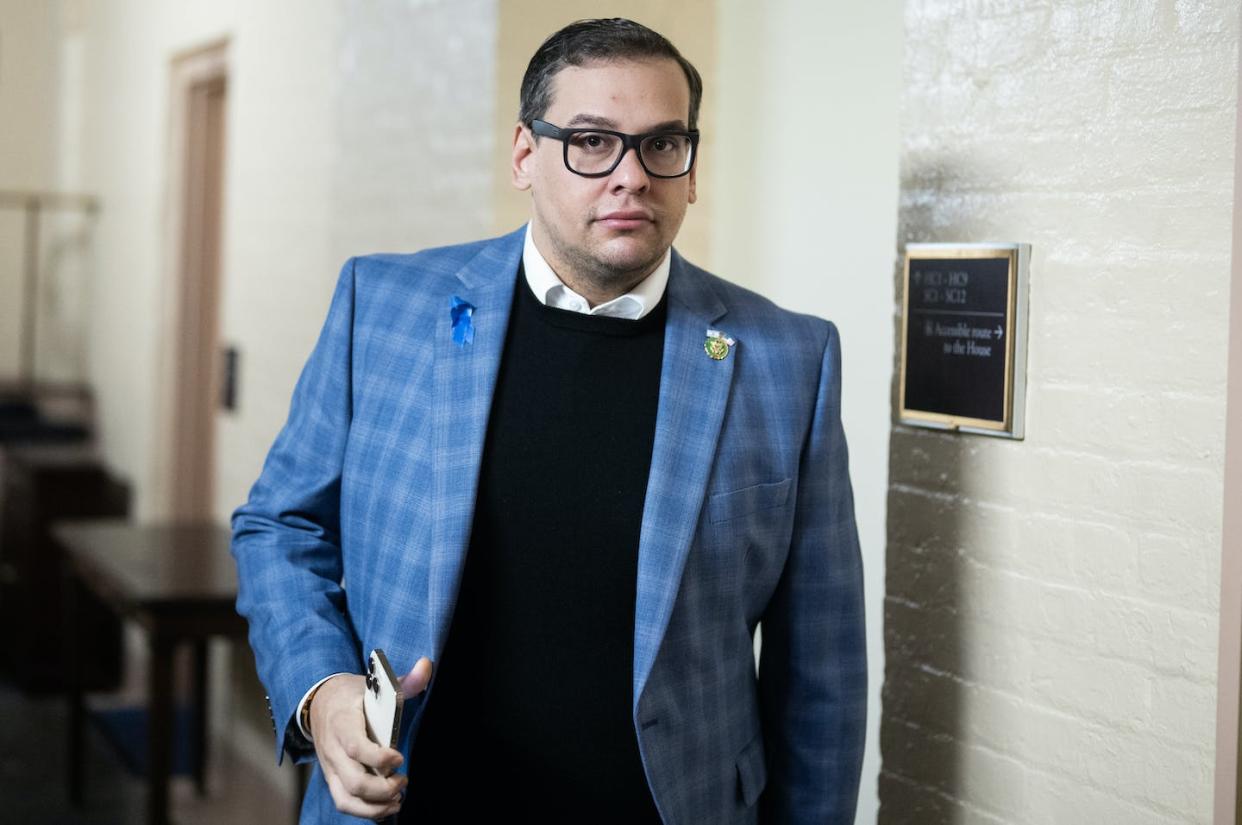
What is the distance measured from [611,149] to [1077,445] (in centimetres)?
71

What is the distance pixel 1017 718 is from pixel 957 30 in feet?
3.13

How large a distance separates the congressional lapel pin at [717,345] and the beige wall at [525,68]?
1105 millimetres

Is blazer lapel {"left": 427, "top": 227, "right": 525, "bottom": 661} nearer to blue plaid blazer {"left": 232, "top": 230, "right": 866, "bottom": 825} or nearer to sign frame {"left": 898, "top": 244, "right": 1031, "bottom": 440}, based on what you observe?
blue plaid blazer {"left": 232, "top": 230, "right": 866, "bottom": 825}

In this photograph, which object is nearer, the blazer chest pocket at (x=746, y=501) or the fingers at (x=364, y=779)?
the fingers at (x=364, y=779)

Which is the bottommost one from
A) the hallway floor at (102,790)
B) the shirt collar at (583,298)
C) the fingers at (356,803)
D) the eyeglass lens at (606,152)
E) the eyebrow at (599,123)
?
the hallway floor at (102,790)

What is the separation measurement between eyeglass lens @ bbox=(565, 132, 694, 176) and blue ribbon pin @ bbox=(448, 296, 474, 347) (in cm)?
22

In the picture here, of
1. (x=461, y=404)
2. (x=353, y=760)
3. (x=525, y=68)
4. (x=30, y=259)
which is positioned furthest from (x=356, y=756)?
(x=30, y=259)

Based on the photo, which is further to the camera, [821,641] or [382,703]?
[821,641]

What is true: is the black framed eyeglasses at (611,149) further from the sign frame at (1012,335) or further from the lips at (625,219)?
the sign frame at (1012,335)

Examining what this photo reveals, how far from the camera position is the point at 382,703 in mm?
1362

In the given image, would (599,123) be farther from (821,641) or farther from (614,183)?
(821,641)

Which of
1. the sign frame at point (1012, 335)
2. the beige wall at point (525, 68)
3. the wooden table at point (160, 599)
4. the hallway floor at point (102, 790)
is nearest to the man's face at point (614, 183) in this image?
the sign frame at point (1012, 335)

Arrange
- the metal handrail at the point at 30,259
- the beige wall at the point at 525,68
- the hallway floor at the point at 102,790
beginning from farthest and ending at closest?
the metal handrail at the point at 30,259 < the hallway floor at the point at 102,790 < the beige wall at the point at 525,68

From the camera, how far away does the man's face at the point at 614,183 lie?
5.16 feet
